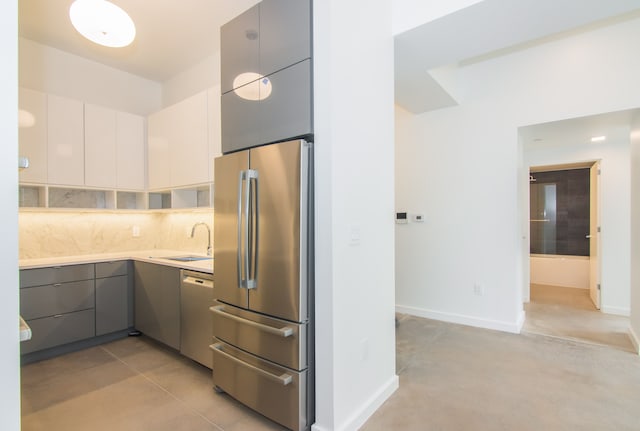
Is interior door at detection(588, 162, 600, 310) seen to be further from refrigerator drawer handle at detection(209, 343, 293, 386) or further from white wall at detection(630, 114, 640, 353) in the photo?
refrigerator drawer handle at detection(209, 343, 293, 386)

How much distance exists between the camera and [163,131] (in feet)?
12.3

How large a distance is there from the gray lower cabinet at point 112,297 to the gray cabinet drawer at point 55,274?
0.11m

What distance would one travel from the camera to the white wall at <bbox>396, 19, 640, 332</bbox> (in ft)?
10.8

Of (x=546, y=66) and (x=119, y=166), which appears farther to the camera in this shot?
(x=119, y=166)

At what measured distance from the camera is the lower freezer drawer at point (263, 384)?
1901 mm

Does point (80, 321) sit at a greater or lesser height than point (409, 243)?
lesser

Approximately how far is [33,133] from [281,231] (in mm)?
3004

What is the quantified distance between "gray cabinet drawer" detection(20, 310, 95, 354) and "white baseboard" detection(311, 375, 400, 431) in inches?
106

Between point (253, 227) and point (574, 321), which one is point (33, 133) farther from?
point (574, 321)

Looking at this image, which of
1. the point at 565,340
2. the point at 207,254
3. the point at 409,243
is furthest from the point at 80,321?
the point at 565,340

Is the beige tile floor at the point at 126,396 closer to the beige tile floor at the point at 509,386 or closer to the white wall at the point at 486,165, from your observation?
the beige tile floor at the point at 509,386

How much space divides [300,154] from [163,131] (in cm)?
261

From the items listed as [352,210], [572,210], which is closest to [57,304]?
[352,210]

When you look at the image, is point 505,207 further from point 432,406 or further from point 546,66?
point 432,406
